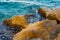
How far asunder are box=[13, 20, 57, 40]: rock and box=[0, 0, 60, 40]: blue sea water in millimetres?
143

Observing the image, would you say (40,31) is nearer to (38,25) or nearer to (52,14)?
(38,25)

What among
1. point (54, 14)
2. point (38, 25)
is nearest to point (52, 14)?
point (54, 14)

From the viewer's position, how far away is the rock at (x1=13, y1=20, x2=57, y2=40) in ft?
4.36

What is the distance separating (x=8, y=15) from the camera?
4.89 feet

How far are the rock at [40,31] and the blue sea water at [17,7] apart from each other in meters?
0.14

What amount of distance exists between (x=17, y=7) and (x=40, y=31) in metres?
0.36

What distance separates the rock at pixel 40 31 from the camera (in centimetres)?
133

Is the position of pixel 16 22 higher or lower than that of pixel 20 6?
lower

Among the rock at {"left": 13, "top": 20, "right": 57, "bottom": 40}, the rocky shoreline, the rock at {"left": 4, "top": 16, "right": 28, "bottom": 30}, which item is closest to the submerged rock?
the rocky shoreline

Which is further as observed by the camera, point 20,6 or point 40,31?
point 20,6

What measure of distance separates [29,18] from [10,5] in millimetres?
223

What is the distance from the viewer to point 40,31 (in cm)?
134

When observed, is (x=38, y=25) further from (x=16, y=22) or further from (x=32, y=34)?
(x=16, y=22)

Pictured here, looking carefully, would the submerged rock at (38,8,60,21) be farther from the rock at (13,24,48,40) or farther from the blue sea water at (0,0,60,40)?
the rock at (13,24,48,40)
